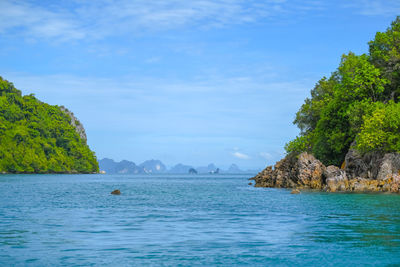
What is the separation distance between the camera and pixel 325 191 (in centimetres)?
6981

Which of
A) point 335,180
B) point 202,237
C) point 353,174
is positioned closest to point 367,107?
point 353,174

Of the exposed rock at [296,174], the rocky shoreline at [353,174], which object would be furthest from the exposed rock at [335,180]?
the exposed rock at [296,174]

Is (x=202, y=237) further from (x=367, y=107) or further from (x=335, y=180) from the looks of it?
(x=367, y=107)

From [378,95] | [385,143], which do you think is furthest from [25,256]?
[378,95]

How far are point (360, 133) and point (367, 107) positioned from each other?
21.6 ft

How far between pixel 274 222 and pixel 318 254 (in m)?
12.3

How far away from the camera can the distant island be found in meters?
66.4

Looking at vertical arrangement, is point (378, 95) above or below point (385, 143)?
above

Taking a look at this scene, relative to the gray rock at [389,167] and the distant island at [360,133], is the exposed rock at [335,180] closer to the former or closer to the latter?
the distant island at [360,133]

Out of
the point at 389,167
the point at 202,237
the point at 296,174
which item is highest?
the point at 389,167

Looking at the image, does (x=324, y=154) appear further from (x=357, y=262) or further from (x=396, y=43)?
(x=357, y=262)

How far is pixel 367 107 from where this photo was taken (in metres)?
74.1

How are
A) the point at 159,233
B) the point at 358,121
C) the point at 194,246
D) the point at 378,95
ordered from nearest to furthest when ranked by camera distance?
the point at 194,246
the point at 159,233
the point at 358,121
the point at 378,95

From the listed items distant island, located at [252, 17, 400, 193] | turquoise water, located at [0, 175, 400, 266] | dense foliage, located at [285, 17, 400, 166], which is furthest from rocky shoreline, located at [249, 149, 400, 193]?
turquoise water, located at [0, 175, 400, 266]
